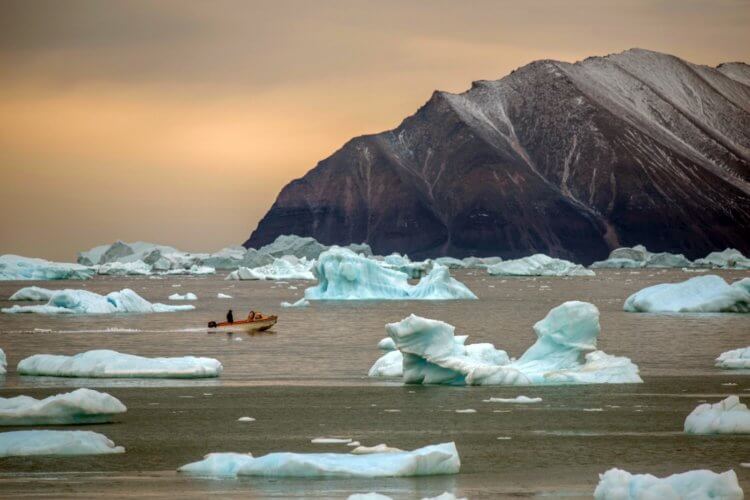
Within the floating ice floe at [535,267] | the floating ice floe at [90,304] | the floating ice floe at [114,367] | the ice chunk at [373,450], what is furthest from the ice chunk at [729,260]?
the ice chunk at [373,450]

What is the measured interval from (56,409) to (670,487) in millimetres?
10643

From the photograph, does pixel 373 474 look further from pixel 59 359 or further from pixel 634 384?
pixel 59 359

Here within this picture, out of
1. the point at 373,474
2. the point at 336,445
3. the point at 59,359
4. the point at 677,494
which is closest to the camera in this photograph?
the point at 677,494

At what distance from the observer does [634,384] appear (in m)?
27.0

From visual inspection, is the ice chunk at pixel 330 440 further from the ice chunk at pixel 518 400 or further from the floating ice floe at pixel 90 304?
the floating ice floe at pixel 90 304

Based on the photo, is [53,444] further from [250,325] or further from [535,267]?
[535,267]

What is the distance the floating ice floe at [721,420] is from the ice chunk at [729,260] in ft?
515

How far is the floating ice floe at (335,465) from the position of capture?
15391mm

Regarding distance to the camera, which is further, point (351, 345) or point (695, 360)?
point (351, 345)

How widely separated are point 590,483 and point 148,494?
5.33m

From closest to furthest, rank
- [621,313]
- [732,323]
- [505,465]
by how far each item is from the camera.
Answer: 1. [505,465]
2. [732,323]
3. [621,313]

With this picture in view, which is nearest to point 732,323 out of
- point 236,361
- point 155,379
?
point 236,361

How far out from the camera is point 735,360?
102ft

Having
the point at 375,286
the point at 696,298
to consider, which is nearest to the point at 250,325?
the point at 696,298
